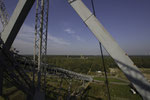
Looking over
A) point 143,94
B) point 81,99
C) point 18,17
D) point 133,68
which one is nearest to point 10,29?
point 18,17

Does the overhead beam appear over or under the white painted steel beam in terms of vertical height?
over

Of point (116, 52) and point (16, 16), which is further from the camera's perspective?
point (16, 16)

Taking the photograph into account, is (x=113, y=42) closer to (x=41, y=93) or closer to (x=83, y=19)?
(x=83, y=19)

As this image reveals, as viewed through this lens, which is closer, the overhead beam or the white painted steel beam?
the white painted steel beam

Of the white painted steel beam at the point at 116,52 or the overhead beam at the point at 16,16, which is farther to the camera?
the overhead beam at the point at 16,16

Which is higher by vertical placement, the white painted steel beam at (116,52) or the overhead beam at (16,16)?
the overhead beam at (16,16)

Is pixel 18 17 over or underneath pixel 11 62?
over

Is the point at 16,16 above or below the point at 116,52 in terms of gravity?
above

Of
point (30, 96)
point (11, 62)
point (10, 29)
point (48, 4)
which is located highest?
point (48, 4)
